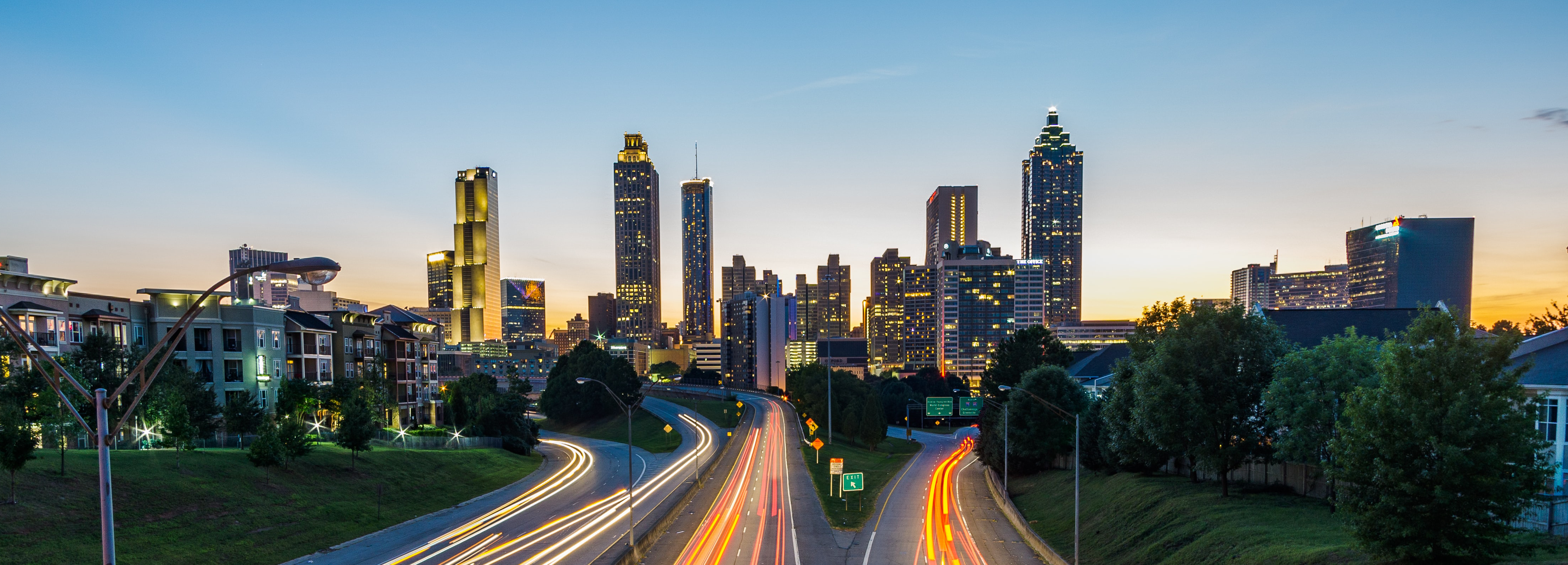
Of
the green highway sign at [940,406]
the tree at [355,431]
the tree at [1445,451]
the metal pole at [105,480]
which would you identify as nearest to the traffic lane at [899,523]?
the green highway sign at [940,406]

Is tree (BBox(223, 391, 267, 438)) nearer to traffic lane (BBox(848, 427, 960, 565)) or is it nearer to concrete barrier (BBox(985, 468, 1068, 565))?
traffic lane (BBox(848, 427, 960, 565))

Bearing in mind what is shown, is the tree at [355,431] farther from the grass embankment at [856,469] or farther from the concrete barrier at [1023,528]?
the concrete barrier at [1023,528]

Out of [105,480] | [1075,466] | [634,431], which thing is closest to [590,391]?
[634,431]

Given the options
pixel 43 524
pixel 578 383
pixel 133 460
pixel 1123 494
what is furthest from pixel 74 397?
pixel 578 383

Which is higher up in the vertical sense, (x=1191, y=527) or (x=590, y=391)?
(x=1191, y=527)

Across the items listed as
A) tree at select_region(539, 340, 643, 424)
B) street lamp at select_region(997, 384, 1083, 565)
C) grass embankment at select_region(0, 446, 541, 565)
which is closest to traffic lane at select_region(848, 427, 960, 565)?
street lamp at select_region(997, 384, 1083, 565)

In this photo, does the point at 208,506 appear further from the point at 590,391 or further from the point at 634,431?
the point at 590,391
